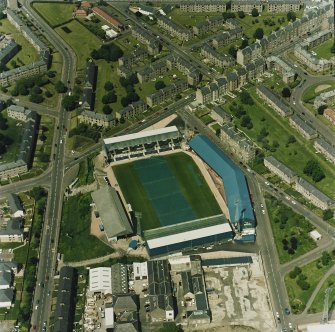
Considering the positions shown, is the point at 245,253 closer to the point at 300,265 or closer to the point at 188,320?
the point at 300,265

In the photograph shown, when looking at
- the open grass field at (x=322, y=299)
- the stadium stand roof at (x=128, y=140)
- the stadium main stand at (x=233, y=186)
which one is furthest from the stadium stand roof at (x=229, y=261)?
the stadium stand roof at (x=128, y=140)

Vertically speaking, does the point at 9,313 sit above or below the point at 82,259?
below

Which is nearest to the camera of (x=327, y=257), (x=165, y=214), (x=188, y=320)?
(x=188, y=320)

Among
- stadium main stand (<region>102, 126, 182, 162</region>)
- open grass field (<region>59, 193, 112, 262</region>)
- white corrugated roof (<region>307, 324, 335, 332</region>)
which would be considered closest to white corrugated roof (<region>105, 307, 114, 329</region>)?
open grass field (<region>59, 193, 112, 262</region>)

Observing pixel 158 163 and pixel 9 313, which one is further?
pixel 158 163

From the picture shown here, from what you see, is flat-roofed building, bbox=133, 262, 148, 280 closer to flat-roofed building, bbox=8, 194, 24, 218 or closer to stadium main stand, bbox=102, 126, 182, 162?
flat-roofed building, bbox=8, 194, 24, 218

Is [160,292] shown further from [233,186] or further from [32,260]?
[233,186]

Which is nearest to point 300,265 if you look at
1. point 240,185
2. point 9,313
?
point 240,185

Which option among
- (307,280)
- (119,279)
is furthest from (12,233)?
(307,280)
